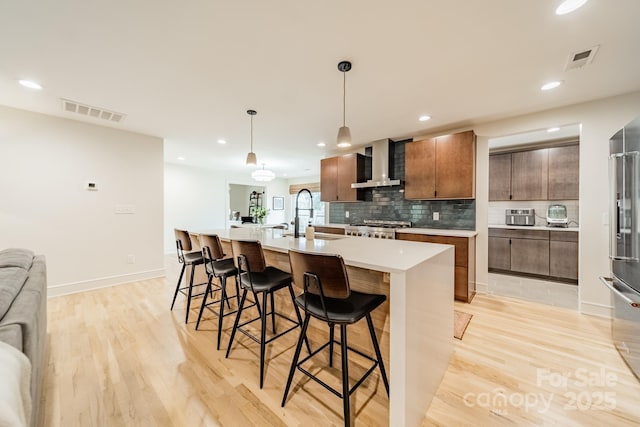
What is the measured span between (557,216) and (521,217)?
1.63ft

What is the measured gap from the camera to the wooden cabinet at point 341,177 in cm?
451

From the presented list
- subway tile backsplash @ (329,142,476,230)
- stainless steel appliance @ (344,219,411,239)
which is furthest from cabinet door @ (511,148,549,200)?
stainless steel appliance @ (344,219,411,239)

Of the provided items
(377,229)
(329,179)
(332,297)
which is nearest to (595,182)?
(377,229)

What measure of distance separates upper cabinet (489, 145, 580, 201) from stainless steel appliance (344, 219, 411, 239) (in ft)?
7.08

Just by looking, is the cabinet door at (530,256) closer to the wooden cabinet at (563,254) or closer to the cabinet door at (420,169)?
the wooden cabinet at (563,254)

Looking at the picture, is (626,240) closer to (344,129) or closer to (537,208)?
(344,129)

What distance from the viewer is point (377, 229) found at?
3.82 meters

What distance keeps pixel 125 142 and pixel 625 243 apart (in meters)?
5.98

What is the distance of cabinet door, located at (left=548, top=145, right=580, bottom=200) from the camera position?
3.99 meters

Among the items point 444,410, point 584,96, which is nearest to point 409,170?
point 584,96

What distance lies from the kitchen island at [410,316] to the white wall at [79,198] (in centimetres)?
332

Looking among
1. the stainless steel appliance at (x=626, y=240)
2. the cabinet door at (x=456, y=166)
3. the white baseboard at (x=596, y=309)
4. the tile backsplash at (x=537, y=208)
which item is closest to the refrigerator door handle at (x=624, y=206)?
the stainless steel appliance at (x=626, y=240)

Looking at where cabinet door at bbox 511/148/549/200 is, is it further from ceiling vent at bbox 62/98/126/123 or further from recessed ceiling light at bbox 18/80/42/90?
recessed ceiling light at bbox 18/80/42/90

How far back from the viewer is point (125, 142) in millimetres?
3906
